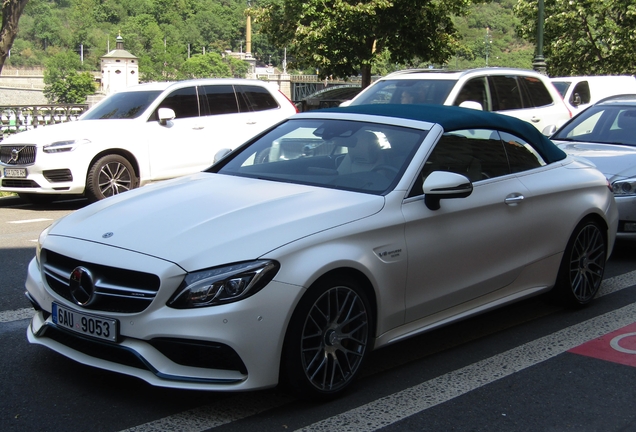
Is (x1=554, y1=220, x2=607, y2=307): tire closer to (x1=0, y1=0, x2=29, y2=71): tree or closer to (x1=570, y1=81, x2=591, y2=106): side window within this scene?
(x1=570, y1=81, x2=591, y2=106): side window

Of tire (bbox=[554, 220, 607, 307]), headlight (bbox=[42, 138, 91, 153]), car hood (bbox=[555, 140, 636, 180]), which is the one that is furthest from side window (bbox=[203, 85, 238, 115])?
tire (bbox=[554, 220, 607, 307])

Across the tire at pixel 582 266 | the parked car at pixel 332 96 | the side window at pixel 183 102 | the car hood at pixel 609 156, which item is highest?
the side window at pixel 183 102

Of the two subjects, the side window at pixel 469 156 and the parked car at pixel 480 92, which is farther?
the parked car at pixel 480 92

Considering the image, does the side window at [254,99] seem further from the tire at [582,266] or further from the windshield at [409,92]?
the tire at [582,266]

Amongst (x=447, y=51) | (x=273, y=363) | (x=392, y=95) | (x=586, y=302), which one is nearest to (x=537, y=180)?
(x=586, y=302)

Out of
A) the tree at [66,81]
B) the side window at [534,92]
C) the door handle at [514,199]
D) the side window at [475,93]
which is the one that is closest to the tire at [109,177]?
the side window at [475,93]

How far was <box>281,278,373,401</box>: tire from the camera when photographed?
383 centimetres

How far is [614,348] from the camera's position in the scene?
16.7 ft

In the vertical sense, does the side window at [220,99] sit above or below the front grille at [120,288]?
above

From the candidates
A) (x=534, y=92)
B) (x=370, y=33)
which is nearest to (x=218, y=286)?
(x=534, y=92)

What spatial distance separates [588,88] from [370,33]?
59.0 feet

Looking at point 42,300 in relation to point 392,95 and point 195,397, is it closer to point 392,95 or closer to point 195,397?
point 195,397

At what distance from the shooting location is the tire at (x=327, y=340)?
3.83 metres

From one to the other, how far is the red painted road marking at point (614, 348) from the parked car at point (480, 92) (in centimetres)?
559
